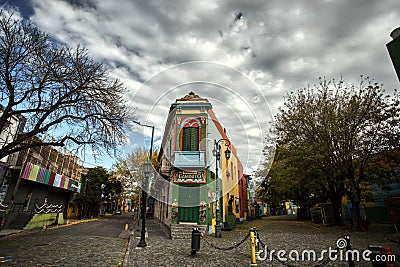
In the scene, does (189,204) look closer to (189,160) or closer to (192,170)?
(192,170)

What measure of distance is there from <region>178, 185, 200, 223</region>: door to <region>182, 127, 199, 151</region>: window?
2563 millimetres

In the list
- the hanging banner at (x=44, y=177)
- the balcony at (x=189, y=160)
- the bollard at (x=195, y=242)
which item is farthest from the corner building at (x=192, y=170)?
the hanging banner at (x=44, y=177)

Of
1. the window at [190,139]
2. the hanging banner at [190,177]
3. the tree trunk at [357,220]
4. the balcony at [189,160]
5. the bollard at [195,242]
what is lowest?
the bollard at [195,242]

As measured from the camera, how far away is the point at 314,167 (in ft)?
50.5

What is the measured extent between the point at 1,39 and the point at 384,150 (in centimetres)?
1881

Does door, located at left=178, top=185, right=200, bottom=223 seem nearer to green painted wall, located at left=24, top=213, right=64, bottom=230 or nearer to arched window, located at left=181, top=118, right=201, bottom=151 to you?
arched window, located at left=181, top=118, right=201, bottom=151

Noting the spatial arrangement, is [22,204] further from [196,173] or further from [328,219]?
[328,219]

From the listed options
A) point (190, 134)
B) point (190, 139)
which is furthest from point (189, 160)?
point (190, 134)

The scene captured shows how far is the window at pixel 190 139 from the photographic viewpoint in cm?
1544

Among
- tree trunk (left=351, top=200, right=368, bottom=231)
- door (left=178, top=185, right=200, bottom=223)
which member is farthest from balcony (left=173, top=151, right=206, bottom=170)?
tree trunk (left=351, top=200, right=368, bottom=231)

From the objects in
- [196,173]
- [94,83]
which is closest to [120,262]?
[94,83]

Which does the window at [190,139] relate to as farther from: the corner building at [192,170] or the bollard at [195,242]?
the bollard at [195,242]

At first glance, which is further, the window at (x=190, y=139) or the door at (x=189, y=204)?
the window at (x=190, y=139)

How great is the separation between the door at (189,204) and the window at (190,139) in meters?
2.56
